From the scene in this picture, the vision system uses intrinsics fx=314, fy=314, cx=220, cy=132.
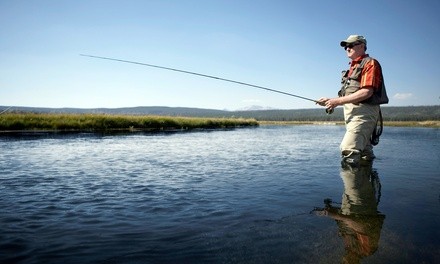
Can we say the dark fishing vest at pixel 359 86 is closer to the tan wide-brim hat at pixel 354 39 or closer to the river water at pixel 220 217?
the tan wide-brim hat at pixel 354 39

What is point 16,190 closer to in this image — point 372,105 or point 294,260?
point 294,260

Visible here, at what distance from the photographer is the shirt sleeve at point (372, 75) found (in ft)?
21.4

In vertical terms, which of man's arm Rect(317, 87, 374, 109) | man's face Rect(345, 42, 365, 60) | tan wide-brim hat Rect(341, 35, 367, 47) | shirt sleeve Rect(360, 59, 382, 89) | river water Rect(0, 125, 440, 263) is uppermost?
tan wide-brim hat Rect(341, 35, 367, 47)

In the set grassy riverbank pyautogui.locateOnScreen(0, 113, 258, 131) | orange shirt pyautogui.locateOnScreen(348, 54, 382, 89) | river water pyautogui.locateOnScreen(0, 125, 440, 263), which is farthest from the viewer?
grassy riverbank pyautogui.locateOnScreen(0, 113, 258, 131)

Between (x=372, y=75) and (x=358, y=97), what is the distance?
525 millimetres

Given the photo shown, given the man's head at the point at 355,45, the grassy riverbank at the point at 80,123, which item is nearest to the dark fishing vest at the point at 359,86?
the man's head at the point at 355,45

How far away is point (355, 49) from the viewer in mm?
7086

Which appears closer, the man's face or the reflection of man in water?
the reflection of man in water

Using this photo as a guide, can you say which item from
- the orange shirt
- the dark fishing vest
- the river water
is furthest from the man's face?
the river water

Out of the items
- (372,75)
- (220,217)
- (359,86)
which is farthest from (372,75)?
(220,217)

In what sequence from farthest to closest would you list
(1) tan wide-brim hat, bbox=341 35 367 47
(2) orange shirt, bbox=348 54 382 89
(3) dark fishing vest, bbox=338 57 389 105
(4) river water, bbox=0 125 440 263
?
(1) tan wide-brim hat, bbox=341 35 367 47 → (3) dark fishing vest, bbox=338 57 389 105 → (2) orange shirt, bbox=348 54 382 89 → (4) river water, bbox=0 125 440 263

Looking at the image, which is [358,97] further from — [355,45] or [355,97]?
[355,45]

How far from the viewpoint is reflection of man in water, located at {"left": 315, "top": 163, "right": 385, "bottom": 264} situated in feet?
9.21

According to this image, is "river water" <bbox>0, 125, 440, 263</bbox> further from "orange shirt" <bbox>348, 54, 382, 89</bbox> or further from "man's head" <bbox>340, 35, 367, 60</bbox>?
"man's head" <bbox>340, 35, 367, 60</bbox>
